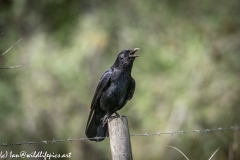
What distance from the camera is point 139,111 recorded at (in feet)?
38.8

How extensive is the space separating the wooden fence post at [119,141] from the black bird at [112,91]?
179cm

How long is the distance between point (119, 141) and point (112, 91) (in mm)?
1937

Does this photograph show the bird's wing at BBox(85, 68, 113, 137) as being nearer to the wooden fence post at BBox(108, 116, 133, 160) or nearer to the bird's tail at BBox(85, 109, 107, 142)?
the bird's tail at BBox(85, 109, 107, 142)

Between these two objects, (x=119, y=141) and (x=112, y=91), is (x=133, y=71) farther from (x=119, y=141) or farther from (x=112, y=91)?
(x=119, y=141)

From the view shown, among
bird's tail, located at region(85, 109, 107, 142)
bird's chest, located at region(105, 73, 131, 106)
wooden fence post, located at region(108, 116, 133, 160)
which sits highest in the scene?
bird's chest, located at region(105, 73, 131, 106)

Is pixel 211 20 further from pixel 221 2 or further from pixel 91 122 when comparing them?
pixel 91 122

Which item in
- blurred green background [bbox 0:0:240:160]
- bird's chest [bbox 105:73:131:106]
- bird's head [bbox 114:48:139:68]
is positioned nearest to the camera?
bird's chest [bbox 105:73:131:106]

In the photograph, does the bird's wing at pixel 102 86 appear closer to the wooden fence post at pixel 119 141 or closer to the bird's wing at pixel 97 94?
the bird's wing at pixel 97 94

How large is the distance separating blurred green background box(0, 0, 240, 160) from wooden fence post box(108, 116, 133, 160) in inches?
232

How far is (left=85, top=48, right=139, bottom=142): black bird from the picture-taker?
21.9 ft

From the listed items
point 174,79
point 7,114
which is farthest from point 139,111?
point 7,114

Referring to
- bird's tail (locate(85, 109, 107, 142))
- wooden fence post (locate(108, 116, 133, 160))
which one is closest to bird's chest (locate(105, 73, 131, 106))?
bird's tail (locate(85, 109, 107, 142))

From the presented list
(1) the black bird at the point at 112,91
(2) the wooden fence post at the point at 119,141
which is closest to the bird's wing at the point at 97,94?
(1) the black bird at the point at 112,91

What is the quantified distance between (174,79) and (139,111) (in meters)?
1.11
